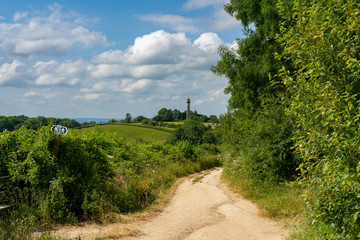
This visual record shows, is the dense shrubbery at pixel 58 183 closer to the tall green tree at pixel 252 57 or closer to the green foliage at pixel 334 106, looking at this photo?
the green foliage at pixel 334 106

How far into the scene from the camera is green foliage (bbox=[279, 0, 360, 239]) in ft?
13.6

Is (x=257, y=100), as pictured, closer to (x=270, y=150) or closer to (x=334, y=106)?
(x=270, y=150)

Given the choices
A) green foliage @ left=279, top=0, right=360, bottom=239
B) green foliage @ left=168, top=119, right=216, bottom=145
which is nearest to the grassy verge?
green foliage @ left=279, top=0, right=360, bottom=239

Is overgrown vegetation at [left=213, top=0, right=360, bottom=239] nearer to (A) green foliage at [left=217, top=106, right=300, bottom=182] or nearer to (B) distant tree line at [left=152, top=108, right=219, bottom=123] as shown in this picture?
(A) green foliage at [left=217, top=106, right=300, bottom=182]

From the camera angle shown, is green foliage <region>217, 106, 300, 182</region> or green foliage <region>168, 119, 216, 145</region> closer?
green foliage <region>217, 106, 300, 182</region>

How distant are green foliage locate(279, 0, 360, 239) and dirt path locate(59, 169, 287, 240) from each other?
2.32 meters

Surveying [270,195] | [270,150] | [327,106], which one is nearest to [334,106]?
[327,106]

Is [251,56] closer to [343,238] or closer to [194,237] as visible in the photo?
[194,237]

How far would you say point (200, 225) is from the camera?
8.49 m

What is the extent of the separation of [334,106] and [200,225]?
5599 mm

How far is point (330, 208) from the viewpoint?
4703 mm

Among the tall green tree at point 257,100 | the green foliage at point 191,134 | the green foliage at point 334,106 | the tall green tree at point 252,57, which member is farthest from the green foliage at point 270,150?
the green foliage at point 191,134

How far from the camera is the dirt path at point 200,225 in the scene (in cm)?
742

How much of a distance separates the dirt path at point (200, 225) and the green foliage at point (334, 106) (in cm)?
232
